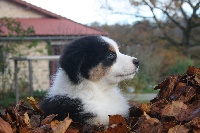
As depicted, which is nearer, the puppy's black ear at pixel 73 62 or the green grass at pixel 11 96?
the puppy's black ear at pixel 73 62

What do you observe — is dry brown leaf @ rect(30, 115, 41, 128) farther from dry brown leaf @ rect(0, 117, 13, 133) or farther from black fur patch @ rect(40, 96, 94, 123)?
black fur patch @ rect(40, 96, 94, 123)

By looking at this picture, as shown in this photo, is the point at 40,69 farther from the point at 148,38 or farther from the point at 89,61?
the point at 89,61

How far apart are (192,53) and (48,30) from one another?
10462 mm

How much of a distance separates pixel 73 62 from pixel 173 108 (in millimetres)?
814

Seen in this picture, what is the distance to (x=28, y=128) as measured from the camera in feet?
5.18

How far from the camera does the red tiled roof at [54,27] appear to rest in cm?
1490

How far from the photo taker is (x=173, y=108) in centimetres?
167

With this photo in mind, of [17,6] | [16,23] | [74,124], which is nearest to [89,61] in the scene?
[74,124]

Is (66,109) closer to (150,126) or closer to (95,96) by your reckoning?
(95,96)

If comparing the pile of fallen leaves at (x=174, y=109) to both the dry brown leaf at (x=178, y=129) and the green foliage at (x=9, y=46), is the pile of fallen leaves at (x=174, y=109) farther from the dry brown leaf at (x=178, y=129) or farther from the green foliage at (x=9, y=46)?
the green foliage at (x=9, y=46)

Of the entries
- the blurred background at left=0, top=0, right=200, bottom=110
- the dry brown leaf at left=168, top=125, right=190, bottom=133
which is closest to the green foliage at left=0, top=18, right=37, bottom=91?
the blurred background at left=0, top=0, right=200, bottom=110

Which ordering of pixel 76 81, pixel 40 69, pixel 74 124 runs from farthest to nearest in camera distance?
pixel 40 69, pixel 76 81, pixel 74 124

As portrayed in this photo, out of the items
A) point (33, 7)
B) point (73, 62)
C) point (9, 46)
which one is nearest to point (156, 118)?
point (73, 62)

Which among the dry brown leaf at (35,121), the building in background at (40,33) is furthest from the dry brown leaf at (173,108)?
the building in background at (40,33)
